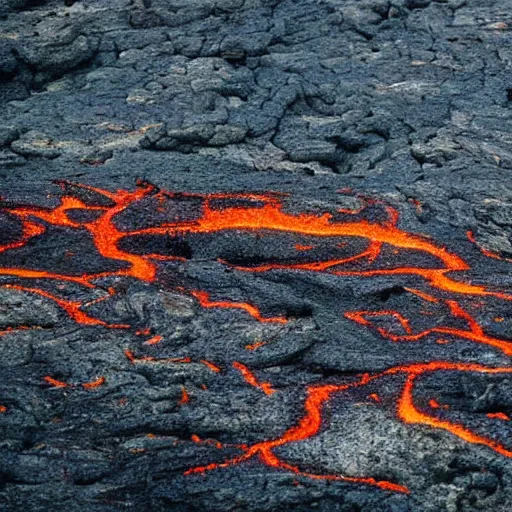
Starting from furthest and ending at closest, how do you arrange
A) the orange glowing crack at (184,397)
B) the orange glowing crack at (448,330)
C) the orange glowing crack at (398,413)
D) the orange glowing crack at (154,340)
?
the orange glowing crack at (448,330), the orange glowing crack at (154,340), the orange glowing crack at (184,397), the orange glowing crack at (398,413)

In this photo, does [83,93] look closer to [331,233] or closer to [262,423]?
[331,233]

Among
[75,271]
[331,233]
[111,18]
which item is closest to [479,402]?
[331,233]

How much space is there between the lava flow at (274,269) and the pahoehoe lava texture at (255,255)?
0.05ft

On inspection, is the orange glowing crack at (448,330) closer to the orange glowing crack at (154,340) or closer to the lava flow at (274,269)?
the lava flow at (274,269)

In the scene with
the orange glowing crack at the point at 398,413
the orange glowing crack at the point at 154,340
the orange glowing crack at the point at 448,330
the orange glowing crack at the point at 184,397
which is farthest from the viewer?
the orange glowing crack at the point at 448,330

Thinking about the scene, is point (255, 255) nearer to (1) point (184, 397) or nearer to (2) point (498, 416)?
(1) point (184, 397)

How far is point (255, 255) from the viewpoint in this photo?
20.4 feet

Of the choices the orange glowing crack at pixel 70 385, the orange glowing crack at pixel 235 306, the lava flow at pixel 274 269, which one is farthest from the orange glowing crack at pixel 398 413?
the orange glowing crack at pixel 70 385

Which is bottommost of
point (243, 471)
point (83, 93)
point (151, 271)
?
point (243, 471)

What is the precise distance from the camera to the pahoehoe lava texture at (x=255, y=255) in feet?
15.9

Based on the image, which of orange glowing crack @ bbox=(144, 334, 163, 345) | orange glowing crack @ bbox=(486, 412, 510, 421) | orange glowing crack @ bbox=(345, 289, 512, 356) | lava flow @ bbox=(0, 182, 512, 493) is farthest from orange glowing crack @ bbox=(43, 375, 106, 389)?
orange glowing crack @ bbox=(486, 412, 510, 421)

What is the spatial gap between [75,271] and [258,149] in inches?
71.8

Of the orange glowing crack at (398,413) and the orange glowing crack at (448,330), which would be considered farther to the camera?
the orange glowing crack at (448,330)

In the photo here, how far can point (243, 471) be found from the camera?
4801 mm
